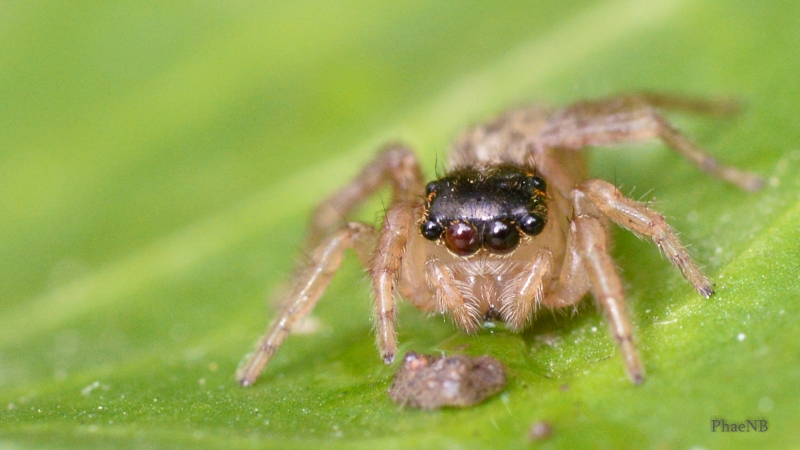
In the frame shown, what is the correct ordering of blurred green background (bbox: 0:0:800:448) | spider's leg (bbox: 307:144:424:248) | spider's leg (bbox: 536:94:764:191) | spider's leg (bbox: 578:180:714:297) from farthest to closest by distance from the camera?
spider's leg (bbox: 307:144:424:248) → spider's leg (bbox: 536:94:764:191) → spider's leg (bbox: 578:180:714:297) → blurred green background (bbox: 0:0:800:448)

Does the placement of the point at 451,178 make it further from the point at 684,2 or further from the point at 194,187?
the point at 684,2

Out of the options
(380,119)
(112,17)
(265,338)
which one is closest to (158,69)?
(112,17)

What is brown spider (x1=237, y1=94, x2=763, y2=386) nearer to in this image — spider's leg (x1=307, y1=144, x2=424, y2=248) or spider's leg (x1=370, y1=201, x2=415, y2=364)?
spider's leg (x1=370, y1=201, x2=415, y2=364)

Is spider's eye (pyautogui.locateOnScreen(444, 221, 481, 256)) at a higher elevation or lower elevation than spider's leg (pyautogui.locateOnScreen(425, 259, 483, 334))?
higher

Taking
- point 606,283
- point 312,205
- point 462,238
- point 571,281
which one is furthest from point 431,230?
point 312,205

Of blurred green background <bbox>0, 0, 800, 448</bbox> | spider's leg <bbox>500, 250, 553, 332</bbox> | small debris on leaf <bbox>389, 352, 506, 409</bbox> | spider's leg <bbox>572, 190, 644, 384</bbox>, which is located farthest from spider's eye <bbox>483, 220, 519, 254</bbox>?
small debris on leaf <bbox>389, 352, 506, 409</bbox>

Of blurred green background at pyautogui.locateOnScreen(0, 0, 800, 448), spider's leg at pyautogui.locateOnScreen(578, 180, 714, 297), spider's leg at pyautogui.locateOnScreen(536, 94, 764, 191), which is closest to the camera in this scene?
blurred green background at pyautogui.locateOnScreen(0, 0, 800, 448)
